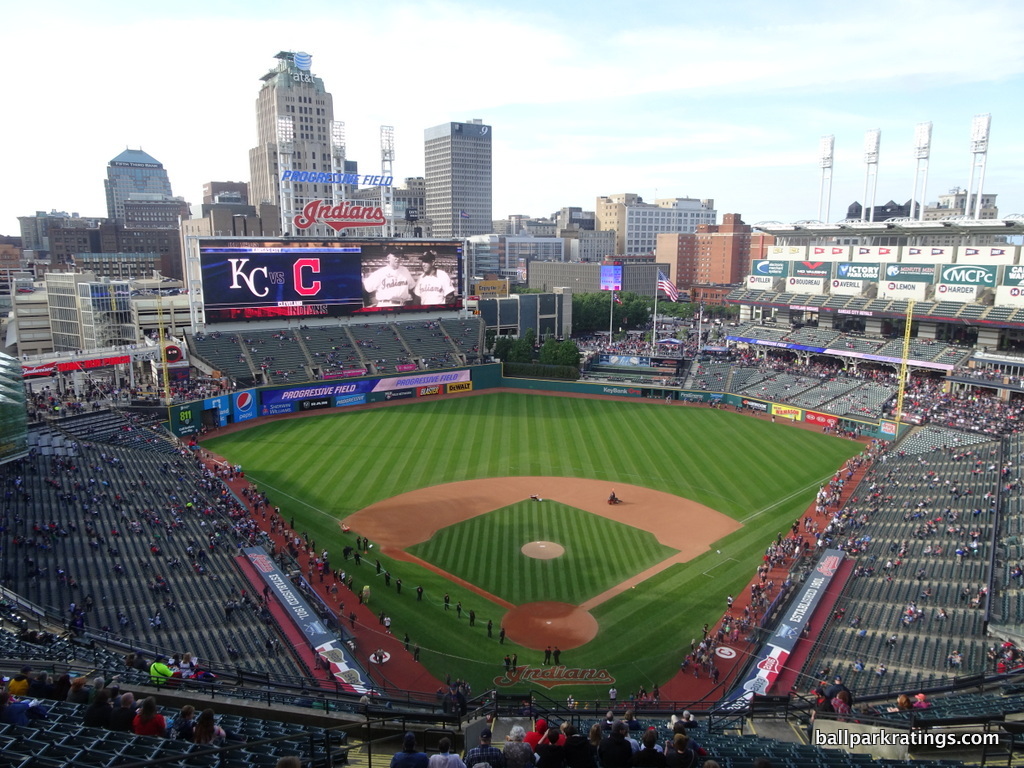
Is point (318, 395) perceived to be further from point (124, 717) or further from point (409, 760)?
point (409, 760)

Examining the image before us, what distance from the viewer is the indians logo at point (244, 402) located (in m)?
49.9

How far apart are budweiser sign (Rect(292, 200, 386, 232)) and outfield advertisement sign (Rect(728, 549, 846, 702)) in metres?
46.4

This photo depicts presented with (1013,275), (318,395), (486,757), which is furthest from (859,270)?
(486,757)

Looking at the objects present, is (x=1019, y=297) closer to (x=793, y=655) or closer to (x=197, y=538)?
(x=793, y=655)

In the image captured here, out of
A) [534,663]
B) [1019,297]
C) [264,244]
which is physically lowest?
[534,663]

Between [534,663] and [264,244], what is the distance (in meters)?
44.3

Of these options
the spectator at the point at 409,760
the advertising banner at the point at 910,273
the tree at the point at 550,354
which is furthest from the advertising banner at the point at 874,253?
the spectator at the point at 409,760

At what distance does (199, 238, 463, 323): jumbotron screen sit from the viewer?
54.8 meters

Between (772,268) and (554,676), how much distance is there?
2281 inches

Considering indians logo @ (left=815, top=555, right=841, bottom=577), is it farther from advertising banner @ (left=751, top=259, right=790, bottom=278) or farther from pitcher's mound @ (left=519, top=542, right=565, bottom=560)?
advertising banner @ (left=751, top=259, right=790, bottom=278)

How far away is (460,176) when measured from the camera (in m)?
194

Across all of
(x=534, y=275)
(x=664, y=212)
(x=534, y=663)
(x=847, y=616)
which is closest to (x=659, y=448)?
(x=847, y=616)

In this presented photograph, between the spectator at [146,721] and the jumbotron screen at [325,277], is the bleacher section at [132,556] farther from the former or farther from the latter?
→ the jumbotron screen at [325,277]

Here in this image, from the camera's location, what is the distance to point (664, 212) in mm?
186250
